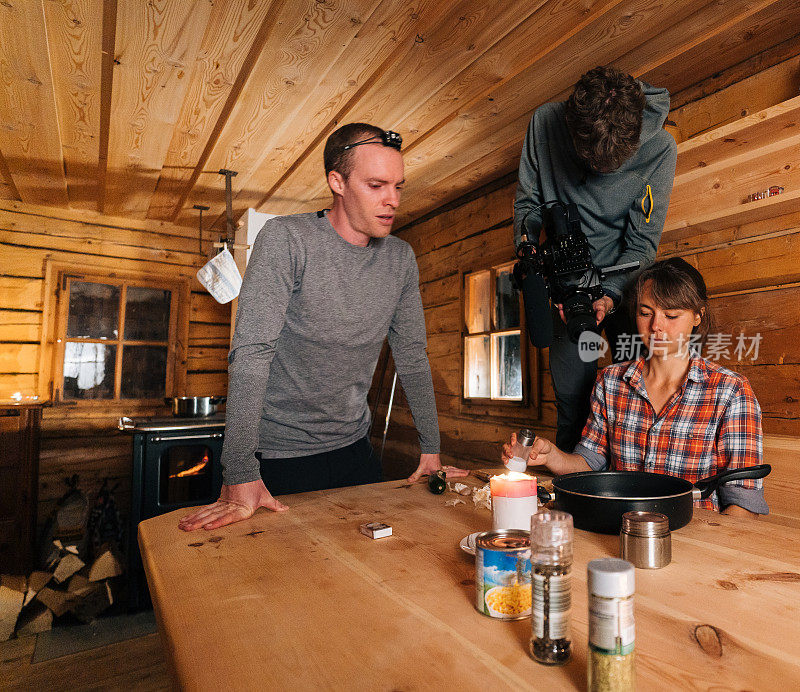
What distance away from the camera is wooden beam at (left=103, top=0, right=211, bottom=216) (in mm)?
1942

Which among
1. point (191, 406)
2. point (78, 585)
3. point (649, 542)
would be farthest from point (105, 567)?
point (649, 542)

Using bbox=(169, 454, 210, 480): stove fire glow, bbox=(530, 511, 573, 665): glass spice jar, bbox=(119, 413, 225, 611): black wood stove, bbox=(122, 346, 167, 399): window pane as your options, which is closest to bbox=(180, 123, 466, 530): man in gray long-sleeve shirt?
bbox=(530, 511, 573, 665): glass spice jar

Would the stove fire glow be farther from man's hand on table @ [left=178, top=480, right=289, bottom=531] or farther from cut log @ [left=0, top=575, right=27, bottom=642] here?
man's hand on table @ [left=178, top=480, right=289, bottom=531]

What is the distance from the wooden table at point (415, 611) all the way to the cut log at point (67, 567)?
240 cm

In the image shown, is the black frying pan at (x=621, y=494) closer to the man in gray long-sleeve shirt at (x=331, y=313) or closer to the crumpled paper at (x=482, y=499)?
the crumpled paper at (x=482, y=499)

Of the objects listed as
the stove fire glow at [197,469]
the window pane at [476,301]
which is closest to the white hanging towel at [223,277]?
the stove fire glow at [197,469]

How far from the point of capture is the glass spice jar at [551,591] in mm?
541

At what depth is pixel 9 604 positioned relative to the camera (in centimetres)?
263

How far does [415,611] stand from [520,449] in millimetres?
644

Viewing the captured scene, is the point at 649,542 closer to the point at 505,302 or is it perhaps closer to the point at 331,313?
the point at 331,313

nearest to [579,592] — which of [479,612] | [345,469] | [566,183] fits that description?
[479,612]

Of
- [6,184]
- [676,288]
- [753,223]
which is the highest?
[6,184]

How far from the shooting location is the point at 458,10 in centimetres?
188

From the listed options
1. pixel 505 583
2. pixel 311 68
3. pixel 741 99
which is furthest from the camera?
pixel 311 68
